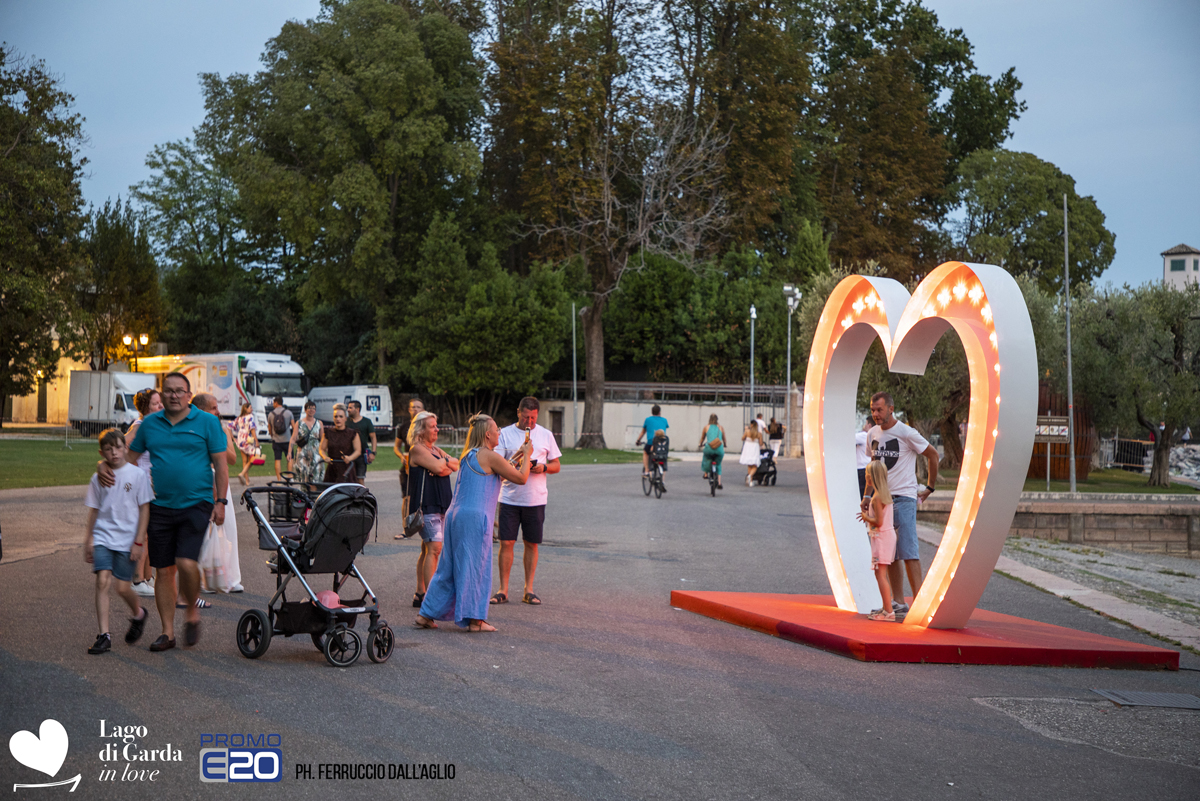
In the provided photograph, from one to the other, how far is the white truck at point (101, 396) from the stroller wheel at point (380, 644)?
40.5 meters

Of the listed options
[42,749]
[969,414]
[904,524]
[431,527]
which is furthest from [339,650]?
[969,414]

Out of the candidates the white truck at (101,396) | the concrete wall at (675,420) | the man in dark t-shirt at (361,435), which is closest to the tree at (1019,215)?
the concrete wall at (675,420)

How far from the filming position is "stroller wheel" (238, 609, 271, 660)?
23.2 feet

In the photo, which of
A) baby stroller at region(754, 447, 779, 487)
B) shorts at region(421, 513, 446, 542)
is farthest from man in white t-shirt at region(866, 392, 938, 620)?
baby stroller at region(754, 447, 779, 487)

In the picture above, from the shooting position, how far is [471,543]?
823cm

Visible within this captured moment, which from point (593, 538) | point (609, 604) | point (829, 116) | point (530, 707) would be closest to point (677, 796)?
point (530, 707)

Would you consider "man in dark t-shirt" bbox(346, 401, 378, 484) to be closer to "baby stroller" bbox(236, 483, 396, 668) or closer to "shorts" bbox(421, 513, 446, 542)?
"shorts" bbox(421, 513, 446, 542)

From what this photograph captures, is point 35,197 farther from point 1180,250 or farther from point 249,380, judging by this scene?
point 1180,250

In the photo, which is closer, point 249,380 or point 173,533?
point 173,533

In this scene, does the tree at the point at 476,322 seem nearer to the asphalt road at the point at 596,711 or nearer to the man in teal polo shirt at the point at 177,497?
the asphalt road at the point at 596,711

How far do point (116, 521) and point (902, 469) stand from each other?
6.12 meters

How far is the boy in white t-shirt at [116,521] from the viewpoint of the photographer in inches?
282

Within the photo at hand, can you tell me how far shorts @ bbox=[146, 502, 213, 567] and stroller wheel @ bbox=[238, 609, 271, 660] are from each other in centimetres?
55

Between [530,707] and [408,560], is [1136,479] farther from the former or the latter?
[530,707]
